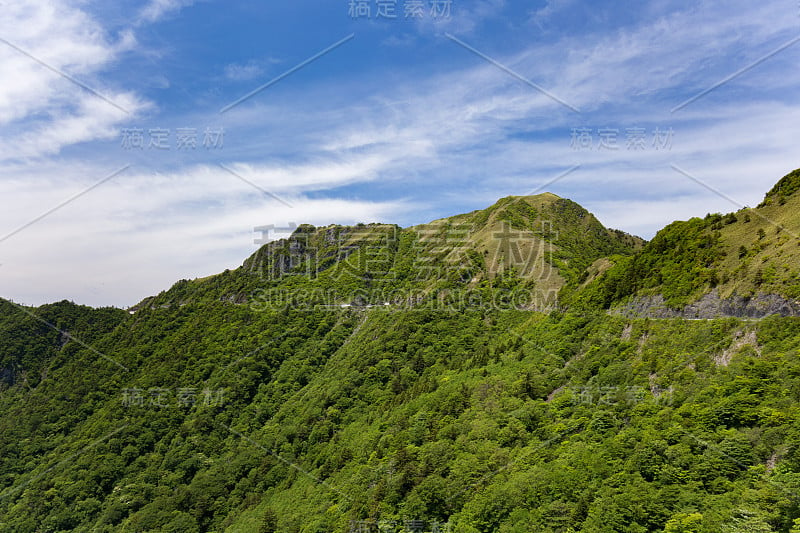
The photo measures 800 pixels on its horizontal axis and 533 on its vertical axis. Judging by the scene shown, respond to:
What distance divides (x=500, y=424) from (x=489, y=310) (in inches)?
1930

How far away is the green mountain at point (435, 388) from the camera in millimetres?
25719

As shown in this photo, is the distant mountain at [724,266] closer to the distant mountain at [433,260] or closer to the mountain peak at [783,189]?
the mountain peak at [783,189]

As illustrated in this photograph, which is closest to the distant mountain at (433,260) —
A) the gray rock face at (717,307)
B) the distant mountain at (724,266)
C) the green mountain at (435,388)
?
the green mountain at (435,388)

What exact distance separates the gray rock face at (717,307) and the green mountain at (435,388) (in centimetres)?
20

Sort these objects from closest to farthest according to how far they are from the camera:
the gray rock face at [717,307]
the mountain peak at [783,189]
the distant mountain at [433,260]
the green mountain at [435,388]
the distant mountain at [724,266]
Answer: the green mountain at [435,388], the gray rock face at [717,307], the distant mountain at [724,266], the mountain peak at [783,189], the distant mountain at [433,260]

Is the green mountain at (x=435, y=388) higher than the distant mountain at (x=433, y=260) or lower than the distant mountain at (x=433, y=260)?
lower

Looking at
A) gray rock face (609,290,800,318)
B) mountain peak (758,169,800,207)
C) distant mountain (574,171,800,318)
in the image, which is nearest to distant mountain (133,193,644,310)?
distant mountain (574,171,800,318)

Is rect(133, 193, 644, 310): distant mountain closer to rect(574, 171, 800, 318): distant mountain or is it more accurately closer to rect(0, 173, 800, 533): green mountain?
rect(0, 173, 800, 533): green mountain

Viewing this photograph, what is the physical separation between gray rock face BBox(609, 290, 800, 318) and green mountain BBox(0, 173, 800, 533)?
0.20 meters

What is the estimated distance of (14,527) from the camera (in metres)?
85.6

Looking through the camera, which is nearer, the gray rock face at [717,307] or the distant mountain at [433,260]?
the gray rock face at [717,307]

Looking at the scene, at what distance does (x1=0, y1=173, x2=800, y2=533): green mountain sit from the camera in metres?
25.7

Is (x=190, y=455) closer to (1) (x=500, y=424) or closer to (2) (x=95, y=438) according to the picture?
(2) (x=95, y=438)

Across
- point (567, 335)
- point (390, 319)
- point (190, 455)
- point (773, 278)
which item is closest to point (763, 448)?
point (773, 278)
